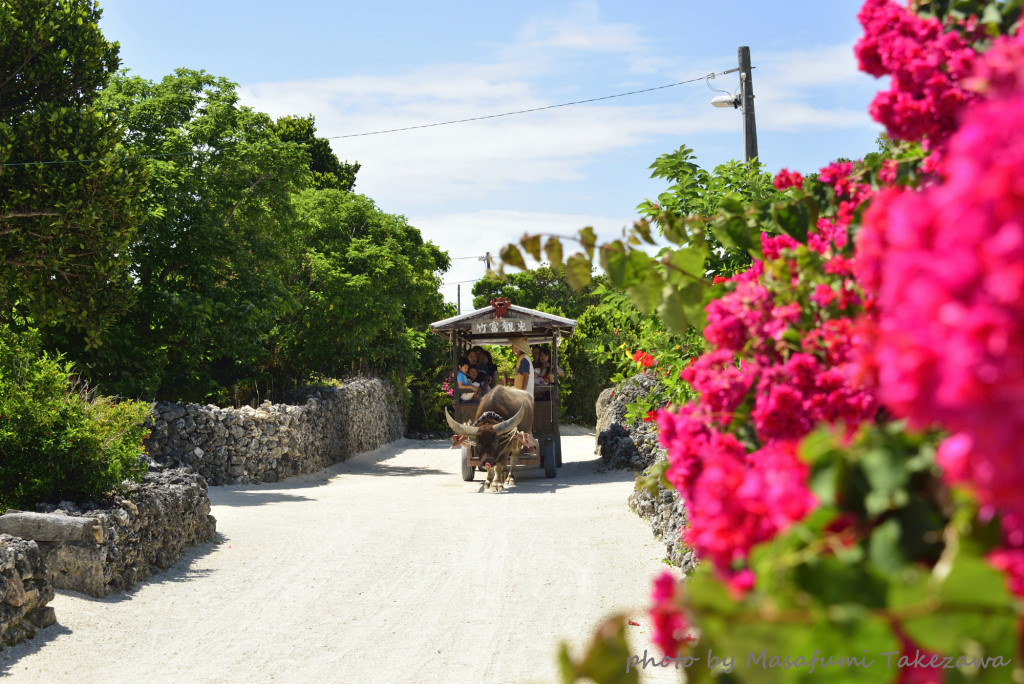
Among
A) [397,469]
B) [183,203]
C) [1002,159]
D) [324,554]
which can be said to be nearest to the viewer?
[1002,159]

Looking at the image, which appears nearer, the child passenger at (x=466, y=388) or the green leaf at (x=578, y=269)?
the green leaf at (x=578, y=269)

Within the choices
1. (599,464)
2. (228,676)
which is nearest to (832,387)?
(228,676)

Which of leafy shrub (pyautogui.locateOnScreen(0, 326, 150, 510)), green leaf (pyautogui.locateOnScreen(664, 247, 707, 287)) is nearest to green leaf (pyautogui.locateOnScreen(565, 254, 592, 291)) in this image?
green leaf (pyautogui.locateOnScreen(664, 247, 707, 287))

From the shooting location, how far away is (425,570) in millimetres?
8125

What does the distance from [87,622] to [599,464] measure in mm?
12011

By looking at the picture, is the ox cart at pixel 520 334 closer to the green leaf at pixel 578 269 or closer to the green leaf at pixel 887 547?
the green leaf at pixel 578 269

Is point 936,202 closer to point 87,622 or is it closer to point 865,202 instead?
point 865,202

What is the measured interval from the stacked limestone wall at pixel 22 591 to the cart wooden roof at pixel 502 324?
33.5ft

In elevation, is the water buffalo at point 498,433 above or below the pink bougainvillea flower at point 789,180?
below

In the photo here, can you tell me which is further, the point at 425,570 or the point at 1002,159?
the point at 425,570

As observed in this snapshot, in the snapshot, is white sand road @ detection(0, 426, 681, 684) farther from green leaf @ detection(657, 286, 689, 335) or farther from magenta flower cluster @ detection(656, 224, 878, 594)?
magenta flower cluster @ detection(656, 224, 878, 594)

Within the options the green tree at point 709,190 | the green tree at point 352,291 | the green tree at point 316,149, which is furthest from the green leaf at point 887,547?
the green tree at point 316,149

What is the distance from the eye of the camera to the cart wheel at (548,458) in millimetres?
15984

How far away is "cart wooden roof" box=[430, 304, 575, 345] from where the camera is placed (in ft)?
52.2
